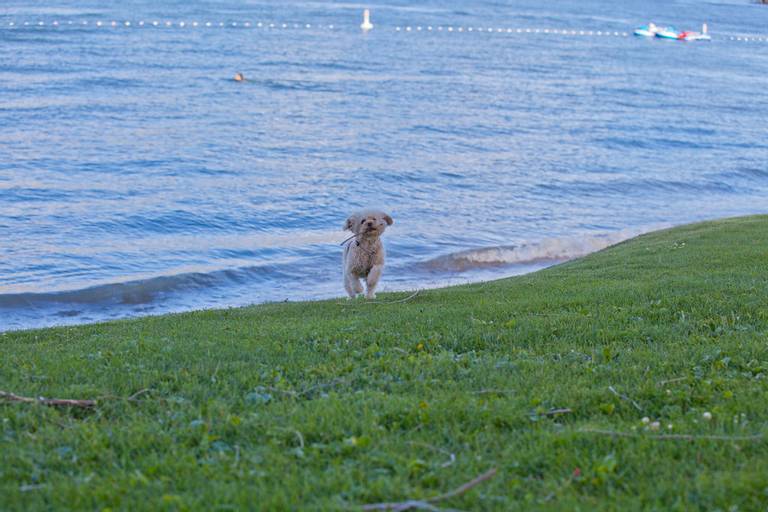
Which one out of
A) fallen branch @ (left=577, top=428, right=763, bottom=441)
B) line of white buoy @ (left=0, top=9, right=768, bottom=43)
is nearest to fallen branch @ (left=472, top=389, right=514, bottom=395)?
fallen branch @ (left=577, top=428, right=763, bottom=441)

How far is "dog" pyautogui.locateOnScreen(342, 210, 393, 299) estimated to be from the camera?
1166 centimetres

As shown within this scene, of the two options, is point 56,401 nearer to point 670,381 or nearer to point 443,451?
point 443,451

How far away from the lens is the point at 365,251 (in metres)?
12.1

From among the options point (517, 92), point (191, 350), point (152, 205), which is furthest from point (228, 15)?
point (191, 350)

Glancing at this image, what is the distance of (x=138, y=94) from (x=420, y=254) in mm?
24300

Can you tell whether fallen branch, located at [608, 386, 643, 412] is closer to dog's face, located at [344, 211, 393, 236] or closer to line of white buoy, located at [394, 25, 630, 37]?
dog's face, located at [344, 211, 393, 236]

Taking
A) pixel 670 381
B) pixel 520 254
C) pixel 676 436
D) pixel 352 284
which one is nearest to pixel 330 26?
pixel 520 254

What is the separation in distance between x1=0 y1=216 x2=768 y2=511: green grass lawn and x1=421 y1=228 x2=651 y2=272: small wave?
39.1ft

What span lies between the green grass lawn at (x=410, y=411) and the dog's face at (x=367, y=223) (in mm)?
1689

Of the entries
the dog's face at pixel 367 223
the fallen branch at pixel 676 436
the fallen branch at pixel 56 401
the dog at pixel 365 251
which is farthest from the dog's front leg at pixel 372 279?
the fallen branch at pixel 676 436

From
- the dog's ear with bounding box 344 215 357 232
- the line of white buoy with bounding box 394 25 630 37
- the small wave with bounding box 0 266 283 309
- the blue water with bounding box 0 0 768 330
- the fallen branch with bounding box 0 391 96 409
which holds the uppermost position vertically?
the line of white buoy with bounding box 394 25 630 37

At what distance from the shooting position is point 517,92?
50.6 m

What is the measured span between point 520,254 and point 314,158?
12.0 m

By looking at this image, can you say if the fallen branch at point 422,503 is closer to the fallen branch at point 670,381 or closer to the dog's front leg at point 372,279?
the fallen branch at point 670,381
